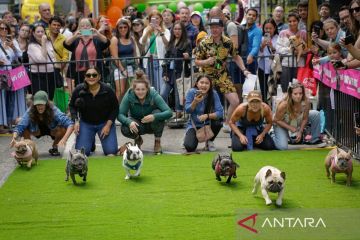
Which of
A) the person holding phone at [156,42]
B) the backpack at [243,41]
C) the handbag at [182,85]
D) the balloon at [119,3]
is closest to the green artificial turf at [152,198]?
the handbag at [182,85]

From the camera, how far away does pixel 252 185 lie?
36.6 ft

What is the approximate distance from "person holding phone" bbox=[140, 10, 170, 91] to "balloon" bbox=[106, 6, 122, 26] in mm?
9465

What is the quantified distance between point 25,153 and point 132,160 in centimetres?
208

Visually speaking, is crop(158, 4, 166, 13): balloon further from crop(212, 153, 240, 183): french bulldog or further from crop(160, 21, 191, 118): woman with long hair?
crop(212, 153, 240, 183): french bulldog

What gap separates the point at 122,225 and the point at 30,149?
4043 mm

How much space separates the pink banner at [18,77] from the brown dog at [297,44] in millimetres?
5119

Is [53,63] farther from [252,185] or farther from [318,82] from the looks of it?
[252,185]

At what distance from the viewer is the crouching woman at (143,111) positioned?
13797 millimetres

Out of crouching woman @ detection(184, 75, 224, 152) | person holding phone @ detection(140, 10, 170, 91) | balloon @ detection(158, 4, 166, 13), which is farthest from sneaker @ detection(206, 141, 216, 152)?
balloon @ detection(158, 4, 166, 13)

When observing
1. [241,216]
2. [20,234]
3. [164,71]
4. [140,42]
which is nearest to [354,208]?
[241,216]

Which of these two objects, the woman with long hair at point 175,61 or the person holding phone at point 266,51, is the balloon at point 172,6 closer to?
the person holding phone at point 266,51

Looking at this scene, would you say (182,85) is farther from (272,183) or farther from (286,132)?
(272,183)

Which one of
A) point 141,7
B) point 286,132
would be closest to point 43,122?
point 286,132

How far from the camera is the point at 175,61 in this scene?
16641mm
